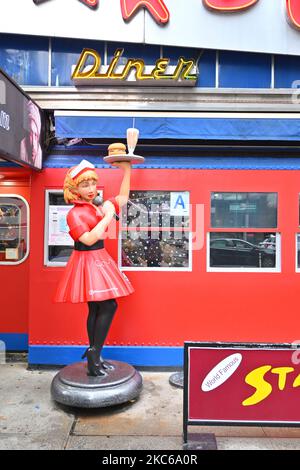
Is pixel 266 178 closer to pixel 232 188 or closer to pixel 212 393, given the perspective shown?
pixel 232 188

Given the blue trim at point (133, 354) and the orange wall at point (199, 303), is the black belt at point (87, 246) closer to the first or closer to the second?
the orange wall at point (199, 303)

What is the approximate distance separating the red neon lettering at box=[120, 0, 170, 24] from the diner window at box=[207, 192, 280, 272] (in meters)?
2.32

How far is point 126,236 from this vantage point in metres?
4.77

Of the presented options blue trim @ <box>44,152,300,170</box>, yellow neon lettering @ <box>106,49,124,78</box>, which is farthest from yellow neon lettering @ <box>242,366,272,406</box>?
yellow neon lettering @ <box>106,49,124,78</box>

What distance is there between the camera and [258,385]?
119 inches

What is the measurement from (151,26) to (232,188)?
227 cm

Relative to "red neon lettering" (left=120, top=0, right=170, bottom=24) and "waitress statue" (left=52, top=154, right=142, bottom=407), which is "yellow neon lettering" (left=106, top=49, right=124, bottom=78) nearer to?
"red neon lettering" (left=120, top=0, right=170, bottom=24)

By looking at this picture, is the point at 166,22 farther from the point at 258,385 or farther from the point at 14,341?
the point at 14,341

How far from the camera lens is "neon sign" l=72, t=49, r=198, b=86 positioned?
4781 mm

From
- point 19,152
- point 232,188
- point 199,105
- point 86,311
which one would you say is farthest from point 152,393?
point 199,105

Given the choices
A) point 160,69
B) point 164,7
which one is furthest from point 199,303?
point 164,7

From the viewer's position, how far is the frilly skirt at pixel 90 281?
11.9 ft

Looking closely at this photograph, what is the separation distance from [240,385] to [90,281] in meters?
1.59

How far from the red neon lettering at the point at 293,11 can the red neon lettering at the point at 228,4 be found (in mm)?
412
